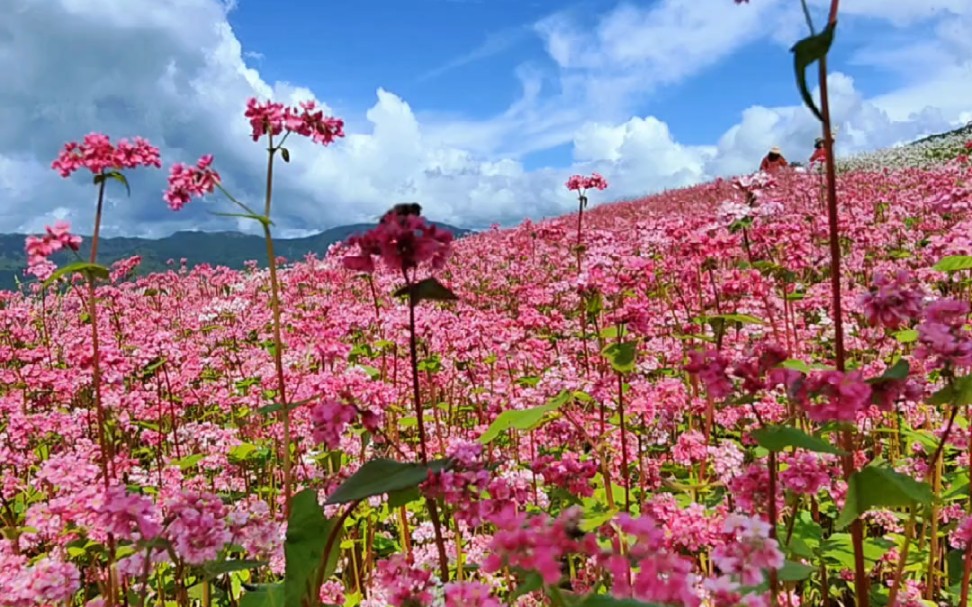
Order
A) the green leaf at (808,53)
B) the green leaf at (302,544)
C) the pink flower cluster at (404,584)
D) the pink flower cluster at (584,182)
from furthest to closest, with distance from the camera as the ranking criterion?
the pink flower cluster at (584,182)
the green leaf at (302,544)
the pink flower cluster at (404,584)
the green leaf at (808,53)

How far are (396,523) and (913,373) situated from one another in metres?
4.74

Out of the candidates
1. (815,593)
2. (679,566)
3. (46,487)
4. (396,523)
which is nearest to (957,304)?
(679,566)

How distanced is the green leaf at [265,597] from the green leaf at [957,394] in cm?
268

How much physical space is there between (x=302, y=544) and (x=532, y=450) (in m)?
3.24

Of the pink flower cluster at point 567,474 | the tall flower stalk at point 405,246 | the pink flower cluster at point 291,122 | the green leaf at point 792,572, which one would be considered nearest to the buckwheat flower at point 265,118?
the pink flower cluster at point 291,122

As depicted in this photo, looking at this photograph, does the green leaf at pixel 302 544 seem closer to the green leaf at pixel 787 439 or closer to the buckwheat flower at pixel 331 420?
the buckwheat flower at pixel 331 420

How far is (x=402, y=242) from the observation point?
6.91 ft

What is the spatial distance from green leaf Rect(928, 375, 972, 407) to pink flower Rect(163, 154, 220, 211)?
3.54 meters

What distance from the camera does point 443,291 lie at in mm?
1990

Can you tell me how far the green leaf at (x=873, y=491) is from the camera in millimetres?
2002

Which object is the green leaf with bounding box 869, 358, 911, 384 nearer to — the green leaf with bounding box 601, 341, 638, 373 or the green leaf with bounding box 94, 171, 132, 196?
the green leaf with bounding box 601, 341, 638, 373

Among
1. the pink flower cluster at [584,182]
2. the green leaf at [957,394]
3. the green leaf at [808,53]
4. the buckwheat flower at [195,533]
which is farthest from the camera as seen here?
the pink flower cluster at [584,182]

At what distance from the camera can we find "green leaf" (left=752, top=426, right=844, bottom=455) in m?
1.93

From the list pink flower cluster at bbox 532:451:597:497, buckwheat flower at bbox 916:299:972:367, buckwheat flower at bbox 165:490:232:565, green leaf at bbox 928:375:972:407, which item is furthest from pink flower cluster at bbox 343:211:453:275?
green leaf at bbox 928:375:972:407
